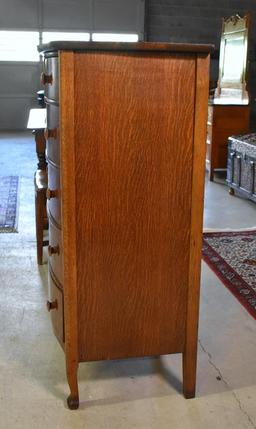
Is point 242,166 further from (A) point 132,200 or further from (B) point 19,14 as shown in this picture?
(B) point 19,14

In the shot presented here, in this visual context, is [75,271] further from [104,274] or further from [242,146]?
[242,146]

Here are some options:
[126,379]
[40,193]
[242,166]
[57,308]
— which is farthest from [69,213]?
[242,166]

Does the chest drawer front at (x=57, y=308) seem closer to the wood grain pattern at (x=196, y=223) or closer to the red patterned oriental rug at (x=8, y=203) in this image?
the wood grain pattern at (x=196, y=223)

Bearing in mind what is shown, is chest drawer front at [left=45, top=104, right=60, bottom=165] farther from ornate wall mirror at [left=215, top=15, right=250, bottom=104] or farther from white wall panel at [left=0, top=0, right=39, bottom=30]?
white wall panel at [left=0, top=0, right=39, bottom=30]

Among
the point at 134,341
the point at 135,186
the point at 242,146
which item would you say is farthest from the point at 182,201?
the point at 242,146

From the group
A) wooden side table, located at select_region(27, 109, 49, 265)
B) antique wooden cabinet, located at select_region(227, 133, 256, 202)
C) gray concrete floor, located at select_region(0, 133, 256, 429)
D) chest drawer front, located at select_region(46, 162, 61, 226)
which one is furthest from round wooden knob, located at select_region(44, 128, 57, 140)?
antique wooden cabinet, located at select_region(227, 133, 256, 202)

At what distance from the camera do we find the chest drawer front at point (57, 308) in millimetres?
2000

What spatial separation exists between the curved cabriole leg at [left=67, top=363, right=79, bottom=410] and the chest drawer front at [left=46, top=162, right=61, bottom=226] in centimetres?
53

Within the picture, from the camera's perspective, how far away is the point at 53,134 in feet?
6.26

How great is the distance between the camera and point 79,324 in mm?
1938

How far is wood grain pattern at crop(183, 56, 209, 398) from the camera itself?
5.87ft

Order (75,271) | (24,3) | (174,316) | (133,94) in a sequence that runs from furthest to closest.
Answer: (24,3), (174,316), (75,271), (133,94)

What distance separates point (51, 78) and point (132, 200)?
51 cm

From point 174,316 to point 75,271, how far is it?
1.37ft
